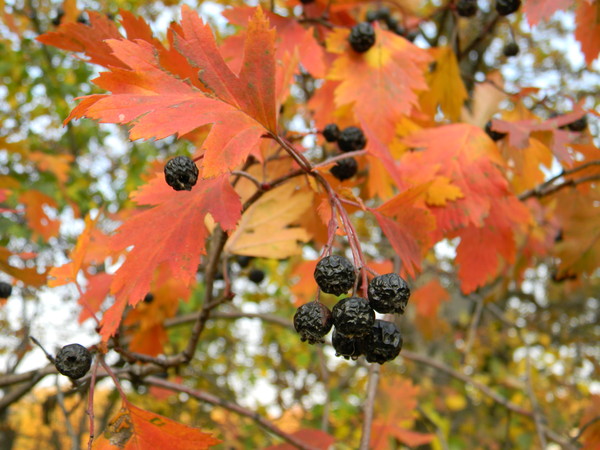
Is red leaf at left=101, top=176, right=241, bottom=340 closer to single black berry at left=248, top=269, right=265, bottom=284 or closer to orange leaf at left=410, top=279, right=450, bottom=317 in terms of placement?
single black berry at left=248, top=269, right=265, bottom=284

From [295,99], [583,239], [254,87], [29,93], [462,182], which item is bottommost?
[295,99]

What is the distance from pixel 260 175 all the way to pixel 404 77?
649 mm

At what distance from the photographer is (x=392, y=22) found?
285 cm

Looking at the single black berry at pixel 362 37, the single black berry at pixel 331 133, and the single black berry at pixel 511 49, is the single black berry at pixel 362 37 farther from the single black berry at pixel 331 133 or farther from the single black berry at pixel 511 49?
the single black berry at pixel 511 49

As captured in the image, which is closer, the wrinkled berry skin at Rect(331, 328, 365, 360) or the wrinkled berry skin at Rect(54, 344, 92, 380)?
the wrinkled berry skin at Rect(331, 328, 365, 360)

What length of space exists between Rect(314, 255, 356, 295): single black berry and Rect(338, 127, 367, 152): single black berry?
79 centimetres

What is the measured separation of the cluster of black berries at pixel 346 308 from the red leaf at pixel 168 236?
12.1 inches

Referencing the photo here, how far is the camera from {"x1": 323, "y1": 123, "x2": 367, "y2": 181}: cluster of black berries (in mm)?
1713

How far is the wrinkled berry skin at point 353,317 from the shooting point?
3.47 ft

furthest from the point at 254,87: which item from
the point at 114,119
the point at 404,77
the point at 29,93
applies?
the point at 29,93

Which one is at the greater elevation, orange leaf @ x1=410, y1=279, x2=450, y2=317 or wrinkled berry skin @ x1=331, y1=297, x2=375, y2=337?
wrinkled berry skin @ x1=331, y1=297, x2=375, y2=337

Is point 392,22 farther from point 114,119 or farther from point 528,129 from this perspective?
point 114,119

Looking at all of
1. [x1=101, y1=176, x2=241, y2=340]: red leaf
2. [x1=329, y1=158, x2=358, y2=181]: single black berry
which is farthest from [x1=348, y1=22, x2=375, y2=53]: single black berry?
[x1=101, y1=176, x2=241, y2=340]: red leaf

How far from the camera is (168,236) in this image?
128cm
